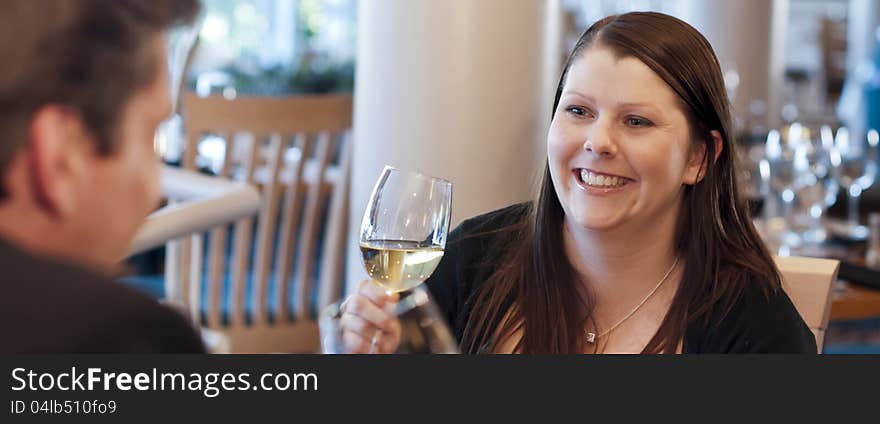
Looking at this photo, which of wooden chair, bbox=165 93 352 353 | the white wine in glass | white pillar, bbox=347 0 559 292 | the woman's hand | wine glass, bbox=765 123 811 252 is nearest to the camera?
the woman's hand

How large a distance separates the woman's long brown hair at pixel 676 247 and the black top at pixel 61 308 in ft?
3.53

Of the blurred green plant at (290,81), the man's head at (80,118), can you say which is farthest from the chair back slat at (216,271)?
the blurred green plant at (290,81)

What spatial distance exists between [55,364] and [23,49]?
16cm

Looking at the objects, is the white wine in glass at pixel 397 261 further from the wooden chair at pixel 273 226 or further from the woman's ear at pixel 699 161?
the wooden chair at pixel 273 226

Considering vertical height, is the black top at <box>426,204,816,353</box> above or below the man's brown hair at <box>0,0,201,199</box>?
below

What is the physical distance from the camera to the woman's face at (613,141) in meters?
1.48

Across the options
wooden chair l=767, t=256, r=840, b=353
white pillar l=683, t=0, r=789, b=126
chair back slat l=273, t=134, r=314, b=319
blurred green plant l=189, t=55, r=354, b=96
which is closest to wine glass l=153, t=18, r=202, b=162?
chair back slat l=273, t=134, r=314, b=319

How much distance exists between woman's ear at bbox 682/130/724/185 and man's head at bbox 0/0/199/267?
1165 mm

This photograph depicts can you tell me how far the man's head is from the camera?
0.44m

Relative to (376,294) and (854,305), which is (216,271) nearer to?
(854,305)

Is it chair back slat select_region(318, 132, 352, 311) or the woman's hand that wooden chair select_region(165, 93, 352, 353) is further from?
the woman's hand

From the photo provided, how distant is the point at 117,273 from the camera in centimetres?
51

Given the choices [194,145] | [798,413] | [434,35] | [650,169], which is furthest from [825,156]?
[798,413]

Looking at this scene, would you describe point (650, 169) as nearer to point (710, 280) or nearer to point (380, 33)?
point (710, 280)
